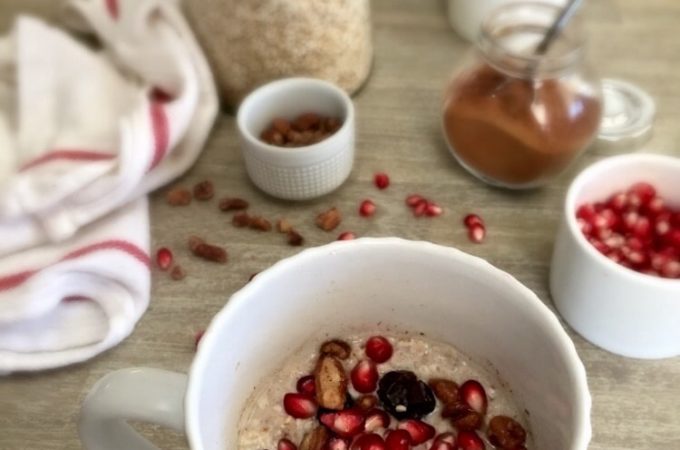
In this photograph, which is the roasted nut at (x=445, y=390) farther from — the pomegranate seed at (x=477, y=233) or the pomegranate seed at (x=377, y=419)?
the pomegranate seed at (x=477, y=233)

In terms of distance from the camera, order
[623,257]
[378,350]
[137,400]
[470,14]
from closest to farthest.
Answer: [137,400] → [378,350] → [623,257] → [470,14]

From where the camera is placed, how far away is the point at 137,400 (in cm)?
38

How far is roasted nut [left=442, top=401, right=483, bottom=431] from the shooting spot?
0.45 m

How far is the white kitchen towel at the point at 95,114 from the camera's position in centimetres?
69

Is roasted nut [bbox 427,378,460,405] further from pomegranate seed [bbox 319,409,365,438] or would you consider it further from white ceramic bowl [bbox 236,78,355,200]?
white ceramic bowl [bbox 236,78,355,200]

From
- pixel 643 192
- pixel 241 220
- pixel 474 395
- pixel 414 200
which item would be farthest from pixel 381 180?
pixel 474 395

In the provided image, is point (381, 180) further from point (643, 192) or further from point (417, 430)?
point (417, 430)

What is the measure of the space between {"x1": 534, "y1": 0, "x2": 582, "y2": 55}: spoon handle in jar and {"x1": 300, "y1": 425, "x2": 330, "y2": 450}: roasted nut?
45cm

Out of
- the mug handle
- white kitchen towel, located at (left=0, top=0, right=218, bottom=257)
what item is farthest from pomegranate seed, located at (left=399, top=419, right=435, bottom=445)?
white kitchen towel, located at (left=0, top=0, right=218, bottom=257)

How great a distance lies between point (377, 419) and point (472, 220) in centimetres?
32

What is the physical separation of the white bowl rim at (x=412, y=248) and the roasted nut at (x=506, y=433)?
5cm

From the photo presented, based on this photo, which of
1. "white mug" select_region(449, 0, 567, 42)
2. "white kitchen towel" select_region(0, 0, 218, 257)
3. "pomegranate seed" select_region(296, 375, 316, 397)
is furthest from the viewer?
"white mug" select_region(449, 0, 567, 42)

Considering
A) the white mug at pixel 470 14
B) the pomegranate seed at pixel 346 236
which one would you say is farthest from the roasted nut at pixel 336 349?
the white mug at pixel 470 14

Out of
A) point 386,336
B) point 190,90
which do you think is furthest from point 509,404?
point 190,90
